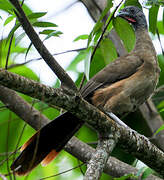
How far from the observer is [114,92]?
425 centimetres

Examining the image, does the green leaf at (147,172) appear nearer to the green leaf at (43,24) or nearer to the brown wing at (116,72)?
the brown wing at (116,72)

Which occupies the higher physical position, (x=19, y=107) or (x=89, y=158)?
(x=19, y=107)

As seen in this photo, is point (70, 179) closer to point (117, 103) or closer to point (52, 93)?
point (117, 103)

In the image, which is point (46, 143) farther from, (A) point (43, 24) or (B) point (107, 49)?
(A) point (43, 24)

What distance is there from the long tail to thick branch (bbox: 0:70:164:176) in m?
0.68

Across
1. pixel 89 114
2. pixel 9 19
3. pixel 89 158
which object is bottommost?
pixel 89 158

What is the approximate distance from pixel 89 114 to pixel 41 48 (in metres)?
0.72

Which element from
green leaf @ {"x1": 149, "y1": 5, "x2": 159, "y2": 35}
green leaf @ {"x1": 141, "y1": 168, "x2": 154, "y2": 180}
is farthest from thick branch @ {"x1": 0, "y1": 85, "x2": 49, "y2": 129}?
green leaf @ {"x1": 149, "y1": 5, "x2": 159, "y2": 35}

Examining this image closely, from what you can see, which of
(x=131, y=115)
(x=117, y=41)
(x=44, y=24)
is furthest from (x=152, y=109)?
(x=44, y=24)

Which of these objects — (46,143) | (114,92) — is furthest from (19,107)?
(114,92)

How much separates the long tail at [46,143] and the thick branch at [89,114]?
0.68 m

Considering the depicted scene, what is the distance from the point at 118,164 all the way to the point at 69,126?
759mm

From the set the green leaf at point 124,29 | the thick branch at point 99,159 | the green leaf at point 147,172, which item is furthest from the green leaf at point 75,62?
the green leaf at point 147,172

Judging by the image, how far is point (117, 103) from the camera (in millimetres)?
4203
